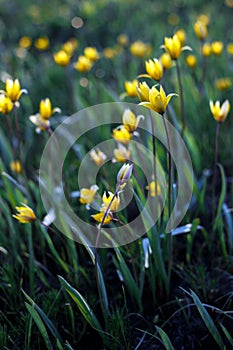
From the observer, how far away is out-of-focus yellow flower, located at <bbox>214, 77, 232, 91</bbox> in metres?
2.71

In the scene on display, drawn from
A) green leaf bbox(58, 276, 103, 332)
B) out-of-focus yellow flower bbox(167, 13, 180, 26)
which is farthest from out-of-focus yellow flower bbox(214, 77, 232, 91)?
green leaf bbox(58, 276, 103, 332)

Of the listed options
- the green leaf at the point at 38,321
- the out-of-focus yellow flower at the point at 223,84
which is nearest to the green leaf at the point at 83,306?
the green leaf at the point at 38,321

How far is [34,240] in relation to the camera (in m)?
1.98

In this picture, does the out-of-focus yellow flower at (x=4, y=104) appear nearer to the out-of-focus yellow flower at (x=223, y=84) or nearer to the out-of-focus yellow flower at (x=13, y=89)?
the out-of-focus yellow flower at (x=13, y=89)

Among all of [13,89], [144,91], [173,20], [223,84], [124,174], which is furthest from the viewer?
[173,20]

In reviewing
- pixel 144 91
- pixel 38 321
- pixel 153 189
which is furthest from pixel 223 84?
pixel 38 321

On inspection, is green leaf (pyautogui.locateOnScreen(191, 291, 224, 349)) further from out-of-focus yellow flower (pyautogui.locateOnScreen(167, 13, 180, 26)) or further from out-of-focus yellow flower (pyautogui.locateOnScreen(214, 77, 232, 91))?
out-of-focus yellow flower (pyautogui.locateOnScreen(167, 13, 180, 26))

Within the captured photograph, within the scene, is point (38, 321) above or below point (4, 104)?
below

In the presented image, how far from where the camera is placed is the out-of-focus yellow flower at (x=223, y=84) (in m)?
2.71

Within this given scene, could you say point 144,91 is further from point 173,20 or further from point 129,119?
point 173,20

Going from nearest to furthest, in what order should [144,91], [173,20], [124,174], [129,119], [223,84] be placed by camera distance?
[124,174] < [144,91] < [129,119] < [223,84] < [173,20]

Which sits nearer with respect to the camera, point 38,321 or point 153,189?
point 38,321

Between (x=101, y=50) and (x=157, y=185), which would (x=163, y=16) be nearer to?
(x=101, y=50)

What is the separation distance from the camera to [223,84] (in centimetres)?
271
